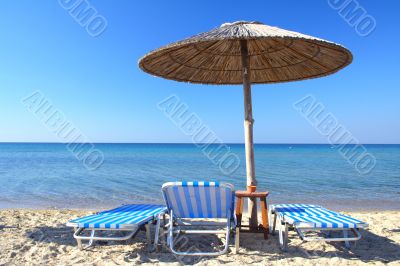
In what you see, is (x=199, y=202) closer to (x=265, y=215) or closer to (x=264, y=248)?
(x=265, y=215)

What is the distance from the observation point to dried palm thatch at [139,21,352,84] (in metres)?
4.06

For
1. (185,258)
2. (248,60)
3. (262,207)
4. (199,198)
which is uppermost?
(248,60)

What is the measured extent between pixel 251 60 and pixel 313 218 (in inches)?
102

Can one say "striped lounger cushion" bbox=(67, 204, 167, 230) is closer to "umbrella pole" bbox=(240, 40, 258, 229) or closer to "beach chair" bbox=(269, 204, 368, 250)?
"umbrella pole" bbox=(240, 40, 258, 229)

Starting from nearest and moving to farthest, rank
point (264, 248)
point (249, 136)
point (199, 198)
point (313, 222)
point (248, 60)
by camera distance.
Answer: point (313, 222)
point (199, 198)
point (264, 248)
point (249, 136)
point (248, 60)

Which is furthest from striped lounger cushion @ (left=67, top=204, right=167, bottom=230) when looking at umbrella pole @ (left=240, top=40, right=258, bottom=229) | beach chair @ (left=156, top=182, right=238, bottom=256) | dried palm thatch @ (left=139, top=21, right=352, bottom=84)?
dried palm thatch @ (left=139, top=21, right=352, bottom=84)

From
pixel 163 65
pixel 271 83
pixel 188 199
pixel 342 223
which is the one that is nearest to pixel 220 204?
pixel 188 199

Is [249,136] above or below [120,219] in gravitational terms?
above

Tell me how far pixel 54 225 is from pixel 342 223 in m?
4.08

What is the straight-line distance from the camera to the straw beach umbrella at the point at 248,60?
369 cm

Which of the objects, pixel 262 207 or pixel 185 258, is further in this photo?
pixel 262 207

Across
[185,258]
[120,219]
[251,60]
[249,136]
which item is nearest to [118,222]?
[120,219]

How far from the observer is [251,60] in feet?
16.7

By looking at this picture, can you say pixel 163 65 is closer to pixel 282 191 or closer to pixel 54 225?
pixel 54 225
